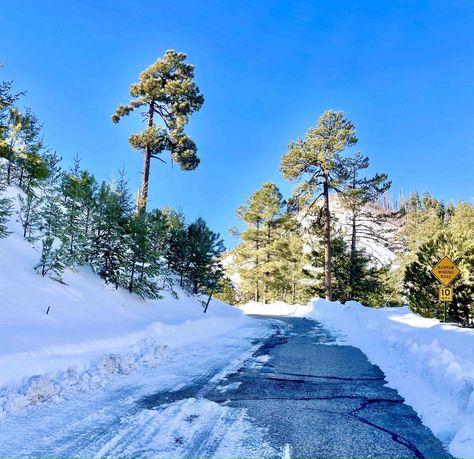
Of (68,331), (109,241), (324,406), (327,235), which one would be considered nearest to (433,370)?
(324,406)

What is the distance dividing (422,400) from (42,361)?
5.67m

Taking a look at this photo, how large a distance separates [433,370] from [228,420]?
3.63m

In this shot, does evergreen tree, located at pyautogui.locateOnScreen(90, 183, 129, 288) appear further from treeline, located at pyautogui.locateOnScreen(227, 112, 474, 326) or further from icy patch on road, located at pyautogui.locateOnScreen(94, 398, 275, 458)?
treeline, located at pyautogui.locateOnScreen(227, 112, 474, 326)

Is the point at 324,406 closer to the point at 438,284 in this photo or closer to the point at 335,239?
the point at 438,284

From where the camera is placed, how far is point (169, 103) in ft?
82.0

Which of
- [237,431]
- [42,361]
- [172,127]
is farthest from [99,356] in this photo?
[172,127]

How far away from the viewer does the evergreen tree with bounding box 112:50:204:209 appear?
23.9 meters

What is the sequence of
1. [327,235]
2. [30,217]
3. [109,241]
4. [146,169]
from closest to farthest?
1. [30,217]
2. [109,241]
3. [146,169]
4. [327,235]

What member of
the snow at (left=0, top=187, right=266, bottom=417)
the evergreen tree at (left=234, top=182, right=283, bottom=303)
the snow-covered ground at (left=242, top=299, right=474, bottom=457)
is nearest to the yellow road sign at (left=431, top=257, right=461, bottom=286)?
the snow-covered ground at (left=242, top=299, right=474, bottom=457)

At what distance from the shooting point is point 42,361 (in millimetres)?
6031

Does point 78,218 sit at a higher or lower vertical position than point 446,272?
higher

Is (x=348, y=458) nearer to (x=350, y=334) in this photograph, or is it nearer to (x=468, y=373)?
(x=468, y=373)

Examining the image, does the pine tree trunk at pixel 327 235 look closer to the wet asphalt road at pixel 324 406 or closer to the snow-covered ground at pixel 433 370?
the snow-covered ground at pixel 433 370

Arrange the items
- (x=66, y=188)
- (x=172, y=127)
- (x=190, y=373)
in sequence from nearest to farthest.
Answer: (x=190, y=373)
(x=66, y=188)
(x=172, y=127)
